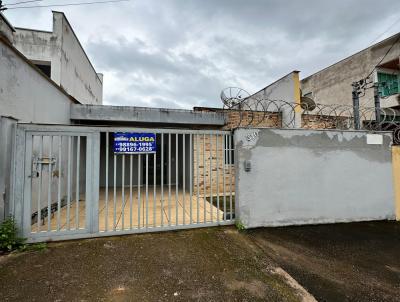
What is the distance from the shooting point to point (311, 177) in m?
4.30

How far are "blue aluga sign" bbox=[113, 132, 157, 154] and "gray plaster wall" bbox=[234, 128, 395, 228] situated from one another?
168 centimetres

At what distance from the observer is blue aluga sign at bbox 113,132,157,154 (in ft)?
11.8

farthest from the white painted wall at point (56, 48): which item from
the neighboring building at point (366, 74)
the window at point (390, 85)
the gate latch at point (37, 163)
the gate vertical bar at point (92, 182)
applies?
the window at point (390, 85)

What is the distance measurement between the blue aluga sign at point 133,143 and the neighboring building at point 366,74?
13.2 meters

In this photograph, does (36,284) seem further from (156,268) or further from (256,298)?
(256,298)

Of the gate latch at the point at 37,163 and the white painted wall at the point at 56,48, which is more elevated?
the white painted wall at the point at 56,48

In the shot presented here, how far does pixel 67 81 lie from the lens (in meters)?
8.11

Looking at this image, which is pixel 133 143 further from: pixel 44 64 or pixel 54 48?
pixel 44 64

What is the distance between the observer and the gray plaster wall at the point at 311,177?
4.02 metres

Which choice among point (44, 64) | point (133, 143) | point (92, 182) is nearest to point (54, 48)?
point (44, 64)

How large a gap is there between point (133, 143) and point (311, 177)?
3.73m

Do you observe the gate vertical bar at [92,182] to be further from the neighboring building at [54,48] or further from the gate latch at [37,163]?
the neighboring building at [54,48]

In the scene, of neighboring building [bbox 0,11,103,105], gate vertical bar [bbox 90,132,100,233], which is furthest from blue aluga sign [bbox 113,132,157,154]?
neighboring building [bbox 0,11,103,105]

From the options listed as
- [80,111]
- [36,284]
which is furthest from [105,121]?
[36,284]
